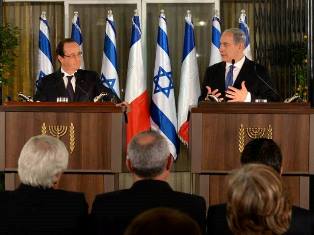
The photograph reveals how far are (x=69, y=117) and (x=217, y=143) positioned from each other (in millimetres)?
1044

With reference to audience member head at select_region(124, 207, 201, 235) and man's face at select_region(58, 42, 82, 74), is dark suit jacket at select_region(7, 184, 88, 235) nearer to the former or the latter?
audience member head at select_region(124, 207, 201, 235)

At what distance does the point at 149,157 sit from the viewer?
3.49 meters

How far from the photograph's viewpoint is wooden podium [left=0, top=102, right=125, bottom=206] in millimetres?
5262

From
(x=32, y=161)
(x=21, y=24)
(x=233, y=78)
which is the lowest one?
(x=32, y=161)

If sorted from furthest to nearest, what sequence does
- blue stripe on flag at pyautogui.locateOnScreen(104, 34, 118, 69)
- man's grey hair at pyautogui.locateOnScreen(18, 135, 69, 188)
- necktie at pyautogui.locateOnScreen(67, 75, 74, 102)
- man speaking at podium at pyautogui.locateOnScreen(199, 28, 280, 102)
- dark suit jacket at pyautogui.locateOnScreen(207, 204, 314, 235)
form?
1. blue stripe on flag at pyautogui.locateOnScreen(104, 34, 118, 69)
2. necktie at pyautogui.locateOnScreen(67, 75, 74, 102)
3. man speaking at podium at pyautogui.locateOnScreen(199, 28, 280, 102)
4. man's grey hair at pyautogui.locateOnScreen(18, 135, 69, 188)
5. dark suit jacket at pyautogui.locateOnScreen(207, 204, 314, 235)

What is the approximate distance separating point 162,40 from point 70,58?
2.42 metres

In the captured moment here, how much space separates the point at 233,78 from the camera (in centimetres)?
657

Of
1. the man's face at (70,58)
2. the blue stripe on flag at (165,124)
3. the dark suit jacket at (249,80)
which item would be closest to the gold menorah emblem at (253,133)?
the dark suit jacket at (249,80)

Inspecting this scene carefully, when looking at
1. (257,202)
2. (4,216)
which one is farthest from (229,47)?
(257,202)

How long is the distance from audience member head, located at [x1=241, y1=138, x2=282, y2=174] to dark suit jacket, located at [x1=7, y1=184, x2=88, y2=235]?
839 millimetres

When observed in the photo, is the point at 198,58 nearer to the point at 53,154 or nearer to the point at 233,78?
the point at 233,78

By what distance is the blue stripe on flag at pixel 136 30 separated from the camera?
8891 mm

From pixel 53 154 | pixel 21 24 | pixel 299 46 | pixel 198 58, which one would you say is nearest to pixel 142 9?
→ pixel 198 58

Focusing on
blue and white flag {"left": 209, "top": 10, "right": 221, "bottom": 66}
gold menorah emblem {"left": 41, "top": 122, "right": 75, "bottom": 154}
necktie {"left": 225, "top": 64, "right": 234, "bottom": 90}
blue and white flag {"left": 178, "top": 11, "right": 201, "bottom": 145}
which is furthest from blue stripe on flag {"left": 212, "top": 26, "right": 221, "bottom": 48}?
gold menorah emblem {"left": 41, "top": 122, "right": 75, "bottom": 154}
